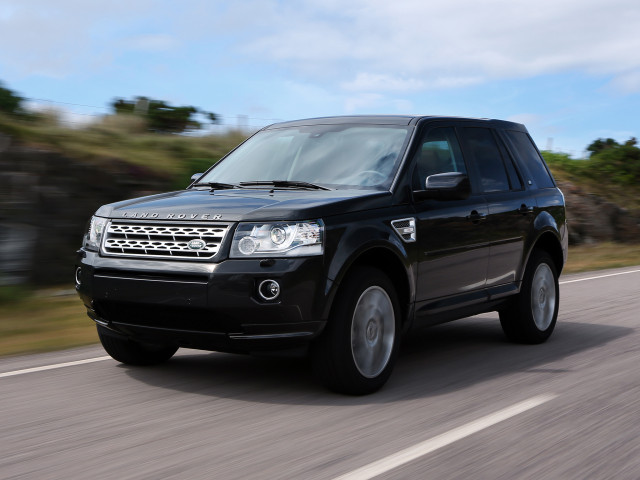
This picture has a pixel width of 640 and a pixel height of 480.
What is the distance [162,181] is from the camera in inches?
589

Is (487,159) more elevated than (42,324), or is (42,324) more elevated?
(487,159)

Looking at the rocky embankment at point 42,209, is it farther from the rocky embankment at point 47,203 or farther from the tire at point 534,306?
the tire at point 534,306

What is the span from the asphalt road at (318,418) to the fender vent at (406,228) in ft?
3.19

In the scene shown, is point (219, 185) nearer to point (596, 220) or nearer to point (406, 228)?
point (406, 228)

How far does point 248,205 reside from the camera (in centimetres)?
550

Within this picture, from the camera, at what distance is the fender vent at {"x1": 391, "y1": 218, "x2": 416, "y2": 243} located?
597cm

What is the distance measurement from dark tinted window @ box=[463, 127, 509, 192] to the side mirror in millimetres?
1033

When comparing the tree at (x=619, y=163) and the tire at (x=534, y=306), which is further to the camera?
the tree at (x=619, y=163)

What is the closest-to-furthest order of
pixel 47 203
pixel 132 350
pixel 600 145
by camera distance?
pixel 132 350
pixel 47 203
pixel 600 145

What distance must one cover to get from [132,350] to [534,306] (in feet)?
11.4

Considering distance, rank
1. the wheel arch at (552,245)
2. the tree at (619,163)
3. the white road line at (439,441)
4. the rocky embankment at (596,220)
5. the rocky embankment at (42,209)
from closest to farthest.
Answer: the white road line at (439,441) → the wheel arch at (552,245) → the rocky embankment at (42,209) → the rocky embankment at (596,220) → the tree at (619,163)

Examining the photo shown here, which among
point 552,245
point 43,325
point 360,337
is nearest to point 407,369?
point 360,337

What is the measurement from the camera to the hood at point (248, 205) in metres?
5.35

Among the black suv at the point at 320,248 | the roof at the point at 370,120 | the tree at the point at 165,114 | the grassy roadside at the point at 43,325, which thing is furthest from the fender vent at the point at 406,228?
the tree at the point at 165,114
